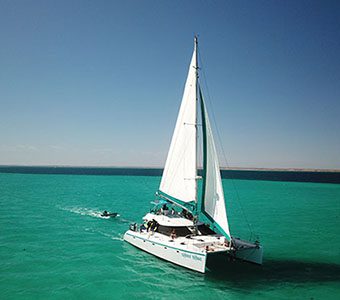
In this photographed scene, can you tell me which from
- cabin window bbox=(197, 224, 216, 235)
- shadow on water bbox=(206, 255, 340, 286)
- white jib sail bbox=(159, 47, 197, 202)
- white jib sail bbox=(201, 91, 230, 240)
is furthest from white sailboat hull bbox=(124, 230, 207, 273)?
white jib sail bbox=(159, 47, 197, 202)

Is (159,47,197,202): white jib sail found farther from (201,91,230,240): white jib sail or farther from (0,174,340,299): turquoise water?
(0,174,340,299): turquoise water

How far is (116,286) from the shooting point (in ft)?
59.6

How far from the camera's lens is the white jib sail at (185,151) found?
23562mm

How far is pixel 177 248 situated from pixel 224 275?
378 centimetres

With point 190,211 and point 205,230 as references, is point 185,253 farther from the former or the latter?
point 190,211

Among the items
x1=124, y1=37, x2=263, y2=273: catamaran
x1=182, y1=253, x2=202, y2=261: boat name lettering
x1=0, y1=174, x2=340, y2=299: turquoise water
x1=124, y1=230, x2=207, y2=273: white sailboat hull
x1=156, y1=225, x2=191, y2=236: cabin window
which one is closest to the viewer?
x1=0, y1=174, x2=340, y2=299: turquoise water

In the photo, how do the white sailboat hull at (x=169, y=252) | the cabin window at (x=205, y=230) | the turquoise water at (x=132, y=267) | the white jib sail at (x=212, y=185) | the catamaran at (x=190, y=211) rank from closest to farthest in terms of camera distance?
the turquoise water at (x=132, y=267) < the white sailboat hull at (x=169, y=252) < the catamaran at (x=190, y=211) < the white jib sail at (x=212, y=185) < the cabin window at (x=205, y=230)

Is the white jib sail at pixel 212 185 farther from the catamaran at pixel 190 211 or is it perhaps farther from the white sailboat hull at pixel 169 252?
the white sailboat hull at pixel 169 252

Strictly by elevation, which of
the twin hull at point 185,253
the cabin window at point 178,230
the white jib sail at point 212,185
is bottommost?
the twin hull at point 185,253

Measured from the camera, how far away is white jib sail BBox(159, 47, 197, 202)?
23562 millimetres

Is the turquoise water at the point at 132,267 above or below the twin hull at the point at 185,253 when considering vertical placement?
below

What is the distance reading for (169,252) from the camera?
2111 centimetres

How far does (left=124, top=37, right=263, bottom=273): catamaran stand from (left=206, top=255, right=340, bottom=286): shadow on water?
870 millimetres

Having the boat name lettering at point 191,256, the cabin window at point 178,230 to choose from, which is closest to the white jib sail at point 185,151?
the cabin window at point 178,230
